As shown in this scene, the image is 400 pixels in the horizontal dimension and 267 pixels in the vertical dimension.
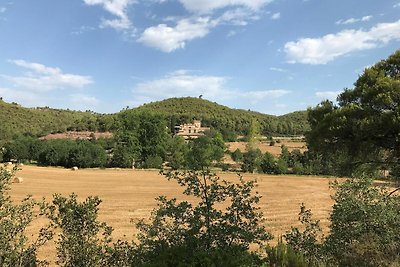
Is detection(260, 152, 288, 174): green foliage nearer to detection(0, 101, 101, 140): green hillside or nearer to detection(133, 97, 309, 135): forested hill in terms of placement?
detection(133, 97, 309, 135): forested hill

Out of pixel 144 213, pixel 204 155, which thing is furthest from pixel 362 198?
pixel 144 213

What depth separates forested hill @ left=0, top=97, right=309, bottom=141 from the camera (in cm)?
11262

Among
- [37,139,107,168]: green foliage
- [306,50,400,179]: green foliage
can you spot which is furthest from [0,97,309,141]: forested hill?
[306,50,400,179]: green foliage

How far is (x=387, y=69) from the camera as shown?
32.6 feet

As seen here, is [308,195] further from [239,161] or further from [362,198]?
[239,161]

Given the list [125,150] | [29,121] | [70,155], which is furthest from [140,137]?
[29,121]

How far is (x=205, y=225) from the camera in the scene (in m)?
6.81

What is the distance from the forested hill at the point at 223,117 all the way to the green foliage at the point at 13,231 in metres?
111

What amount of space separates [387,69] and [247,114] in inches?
6543

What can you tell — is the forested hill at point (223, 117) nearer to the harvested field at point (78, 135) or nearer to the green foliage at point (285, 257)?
the harvested field at point (78, 135)

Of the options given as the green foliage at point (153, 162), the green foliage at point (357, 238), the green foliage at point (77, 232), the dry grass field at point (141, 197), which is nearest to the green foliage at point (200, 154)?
the green foliage at point (77, 232)

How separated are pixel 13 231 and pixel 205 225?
10.9ft

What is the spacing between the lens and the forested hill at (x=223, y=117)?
472ft

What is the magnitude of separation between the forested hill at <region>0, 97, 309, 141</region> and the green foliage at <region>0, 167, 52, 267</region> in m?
82.5
